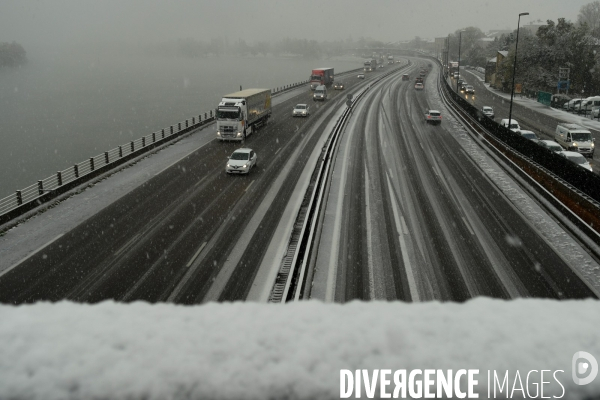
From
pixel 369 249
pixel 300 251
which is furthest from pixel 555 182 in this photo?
pixel 300 251

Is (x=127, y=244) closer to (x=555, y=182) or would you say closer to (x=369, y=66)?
(x=555, y=182)

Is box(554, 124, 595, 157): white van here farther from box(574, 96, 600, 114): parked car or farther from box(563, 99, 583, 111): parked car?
box(563, 99, 583, 111): parked car

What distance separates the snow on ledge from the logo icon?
2 cm

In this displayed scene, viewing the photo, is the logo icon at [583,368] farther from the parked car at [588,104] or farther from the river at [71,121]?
the parked car at [588,104]

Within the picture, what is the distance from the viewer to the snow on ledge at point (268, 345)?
2.07 metres

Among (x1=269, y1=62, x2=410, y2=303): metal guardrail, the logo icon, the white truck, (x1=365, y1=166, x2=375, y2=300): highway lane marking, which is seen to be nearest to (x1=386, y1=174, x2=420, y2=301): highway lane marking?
(x1=365, y1=166, x2=375, y2=300): highway lane marking

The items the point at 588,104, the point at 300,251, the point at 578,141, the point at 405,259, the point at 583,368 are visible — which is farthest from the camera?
the point at 588,104

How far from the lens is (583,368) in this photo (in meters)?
2.09

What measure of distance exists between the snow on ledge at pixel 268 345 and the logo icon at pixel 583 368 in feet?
0.07

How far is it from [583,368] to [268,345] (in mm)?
1430

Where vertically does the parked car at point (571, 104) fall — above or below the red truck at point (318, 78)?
below

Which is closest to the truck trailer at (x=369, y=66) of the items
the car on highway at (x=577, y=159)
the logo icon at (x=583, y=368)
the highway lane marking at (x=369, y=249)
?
the car on highway at (x=577, y=159)

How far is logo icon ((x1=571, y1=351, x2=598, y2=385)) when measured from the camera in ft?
6.70

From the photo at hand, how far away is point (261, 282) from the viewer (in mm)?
15758
